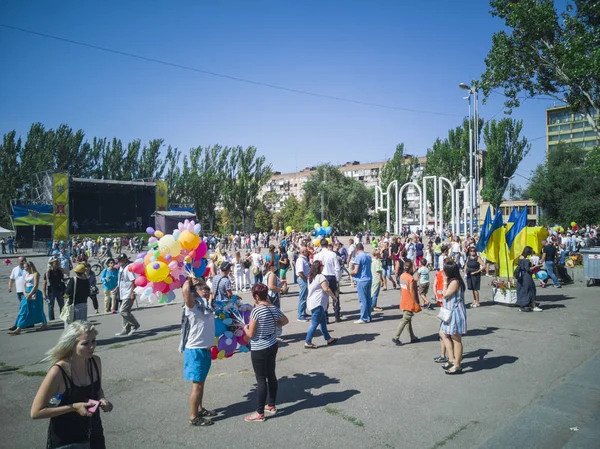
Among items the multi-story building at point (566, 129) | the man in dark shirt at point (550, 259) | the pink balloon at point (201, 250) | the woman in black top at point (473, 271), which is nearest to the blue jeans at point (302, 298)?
the pink balloon at point (201, 250)

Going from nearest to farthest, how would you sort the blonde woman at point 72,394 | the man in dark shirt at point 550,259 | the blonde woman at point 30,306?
the blonde woman at point 72,394, the blonde woman at point 30,306, the man in dark shirt at point 550,259

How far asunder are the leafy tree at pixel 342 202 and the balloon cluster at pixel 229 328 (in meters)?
51.9

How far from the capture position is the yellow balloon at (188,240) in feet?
18.1

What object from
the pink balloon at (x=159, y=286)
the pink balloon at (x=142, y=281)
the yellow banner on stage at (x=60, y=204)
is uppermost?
the yellow banner on stage at (x=60, y=204)

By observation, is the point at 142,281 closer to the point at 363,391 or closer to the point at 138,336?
the point at 363,391

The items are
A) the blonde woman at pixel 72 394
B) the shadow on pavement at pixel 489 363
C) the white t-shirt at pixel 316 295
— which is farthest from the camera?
the white t-shirt at pixel 316 295

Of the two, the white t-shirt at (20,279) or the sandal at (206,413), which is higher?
the white t-shirt at (20,279)

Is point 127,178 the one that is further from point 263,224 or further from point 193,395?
point 193,395

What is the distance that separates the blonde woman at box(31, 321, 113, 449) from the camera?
2.78 m

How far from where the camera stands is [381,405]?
5.07 m

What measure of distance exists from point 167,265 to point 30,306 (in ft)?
20.2

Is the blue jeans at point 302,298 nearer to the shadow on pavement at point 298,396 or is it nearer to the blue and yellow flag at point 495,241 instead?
the shadow on pavement at point 298,396

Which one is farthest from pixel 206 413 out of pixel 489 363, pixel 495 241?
pixel 495 241

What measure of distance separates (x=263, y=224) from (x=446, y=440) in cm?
6521
